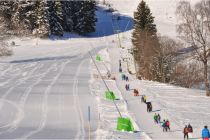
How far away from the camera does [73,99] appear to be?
46.8 metres

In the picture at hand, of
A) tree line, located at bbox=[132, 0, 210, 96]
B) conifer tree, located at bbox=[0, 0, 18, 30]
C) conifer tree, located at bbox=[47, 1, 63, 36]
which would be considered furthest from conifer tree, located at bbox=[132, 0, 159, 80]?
conifer tree, located at bbox=[0, 0, 18, 30]

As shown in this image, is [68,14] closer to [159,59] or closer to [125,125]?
[159,59]

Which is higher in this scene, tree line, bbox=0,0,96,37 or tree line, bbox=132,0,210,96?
tree line, bbox=0,0,96,37

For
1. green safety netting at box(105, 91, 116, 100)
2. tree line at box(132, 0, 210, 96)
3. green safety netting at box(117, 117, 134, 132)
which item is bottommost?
green safety netting at box(117, 117, 134, 132)

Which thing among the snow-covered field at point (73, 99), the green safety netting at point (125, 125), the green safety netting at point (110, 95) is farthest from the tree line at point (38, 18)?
the green safety netting at point (125, 125)

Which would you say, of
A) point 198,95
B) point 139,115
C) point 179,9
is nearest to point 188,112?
point 139,115

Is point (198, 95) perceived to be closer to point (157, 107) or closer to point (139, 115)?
point (157, 107)

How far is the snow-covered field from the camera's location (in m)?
34.7

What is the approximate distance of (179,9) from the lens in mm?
52938

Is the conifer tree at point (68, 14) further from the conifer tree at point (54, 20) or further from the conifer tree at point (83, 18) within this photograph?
the conifer tree at point (54, 20)

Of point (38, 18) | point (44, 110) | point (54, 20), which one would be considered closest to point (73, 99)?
point (44, 110)

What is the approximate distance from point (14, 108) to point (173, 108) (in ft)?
50.4

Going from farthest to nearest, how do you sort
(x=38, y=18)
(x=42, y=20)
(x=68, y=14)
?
(x=68, y=14) < (x=38, y=18) < (x=42, y=20)

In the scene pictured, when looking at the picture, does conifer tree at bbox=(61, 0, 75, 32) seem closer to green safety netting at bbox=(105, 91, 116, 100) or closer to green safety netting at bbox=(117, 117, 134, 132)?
green safety netting at bbox=(105, 91, 116, 100)
